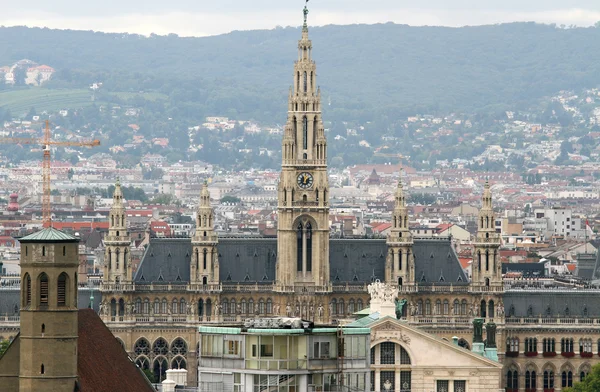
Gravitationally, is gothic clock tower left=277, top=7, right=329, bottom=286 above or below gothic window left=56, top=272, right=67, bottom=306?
above

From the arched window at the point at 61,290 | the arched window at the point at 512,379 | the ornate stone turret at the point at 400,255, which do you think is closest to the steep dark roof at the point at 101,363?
the arched window at the point at 61,290

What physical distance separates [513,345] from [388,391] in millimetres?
59885

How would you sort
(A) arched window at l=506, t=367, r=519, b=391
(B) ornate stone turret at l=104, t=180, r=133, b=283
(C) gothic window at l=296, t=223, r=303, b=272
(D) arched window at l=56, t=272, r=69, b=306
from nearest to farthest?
(D) arched window at l=56, t=272, r=69, b=306 → (A) arched window at l=506, t=367, r=519, b=391 → (B) ornate stone turret at l=104, t=180, r=133, b=283 → (C) gothic window at l=296, t=223, r=303, b=272

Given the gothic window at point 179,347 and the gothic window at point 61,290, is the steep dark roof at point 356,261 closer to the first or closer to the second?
the gothic window at point 179,347

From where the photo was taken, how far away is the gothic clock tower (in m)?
147

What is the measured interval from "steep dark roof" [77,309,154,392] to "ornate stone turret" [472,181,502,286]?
195ft

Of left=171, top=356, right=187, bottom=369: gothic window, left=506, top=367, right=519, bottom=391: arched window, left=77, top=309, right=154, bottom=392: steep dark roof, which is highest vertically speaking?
left=77, top=309, right=154, bottom=392: steep dark roof

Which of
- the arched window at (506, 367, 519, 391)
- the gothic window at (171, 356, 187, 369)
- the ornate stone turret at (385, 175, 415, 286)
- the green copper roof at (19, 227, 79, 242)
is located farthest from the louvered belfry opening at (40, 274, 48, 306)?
the ornate stone turret at (385, 175, 415, 286)

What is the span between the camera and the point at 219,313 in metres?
146

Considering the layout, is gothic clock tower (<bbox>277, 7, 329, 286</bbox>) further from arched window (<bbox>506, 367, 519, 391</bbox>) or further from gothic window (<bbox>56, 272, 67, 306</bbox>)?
gothic window (<bbox>56, 272, 67, 306</bbox>)

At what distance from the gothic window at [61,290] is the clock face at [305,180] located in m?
73.9

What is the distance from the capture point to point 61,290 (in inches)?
2916

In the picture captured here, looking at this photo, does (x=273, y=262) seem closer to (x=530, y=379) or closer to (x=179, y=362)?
(x=179, y=362)

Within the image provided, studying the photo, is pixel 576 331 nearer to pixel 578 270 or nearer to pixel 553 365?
pixel 553 365
